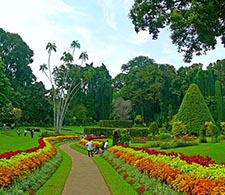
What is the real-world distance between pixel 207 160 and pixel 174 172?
1561 mm

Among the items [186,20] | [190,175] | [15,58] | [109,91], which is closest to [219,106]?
[109,91]

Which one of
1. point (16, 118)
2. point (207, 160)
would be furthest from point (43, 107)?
point (207, 160)

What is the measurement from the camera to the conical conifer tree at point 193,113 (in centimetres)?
3981

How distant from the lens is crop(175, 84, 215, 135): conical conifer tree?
39.8 meters

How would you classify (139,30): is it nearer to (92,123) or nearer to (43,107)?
(43,107)

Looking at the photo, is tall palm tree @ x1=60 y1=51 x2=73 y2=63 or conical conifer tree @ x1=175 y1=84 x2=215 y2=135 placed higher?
tall palm tree @ x1=60 y1=51 x2=73 y2=63

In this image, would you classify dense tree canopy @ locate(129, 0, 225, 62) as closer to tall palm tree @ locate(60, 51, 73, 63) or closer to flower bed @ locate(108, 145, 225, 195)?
flower bed @ locate(108, 145, 225, 195)

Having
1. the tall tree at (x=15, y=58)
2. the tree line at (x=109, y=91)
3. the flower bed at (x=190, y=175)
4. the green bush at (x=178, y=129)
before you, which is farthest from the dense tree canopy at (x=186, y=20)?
the tall tree at (x=15, y=58)

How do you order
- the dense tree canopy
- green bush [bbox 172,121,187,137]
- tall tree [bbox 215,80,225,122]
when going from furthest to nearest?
tall tree [bbox 215,80,225,122]
green bush [bbox 172,121,187,137]
the dense tree canopy

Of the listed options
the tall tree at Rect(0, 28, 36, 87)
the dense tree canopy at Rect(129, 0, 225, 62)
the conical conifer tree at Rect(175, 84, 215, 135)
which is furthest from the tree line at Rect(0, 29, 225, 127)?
the dense tree canopy at Rect(129, 0, 225, 62)

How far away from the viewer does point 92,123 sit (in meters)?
78.7

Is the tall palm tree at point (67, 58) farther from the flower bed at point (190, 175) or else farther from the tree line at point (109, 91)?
the flower bed at point (190, 175)

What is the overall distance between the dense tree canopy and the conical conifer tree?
2473 centimetres

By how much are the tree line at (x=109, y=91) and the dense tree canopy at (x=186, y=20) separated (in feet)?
153
